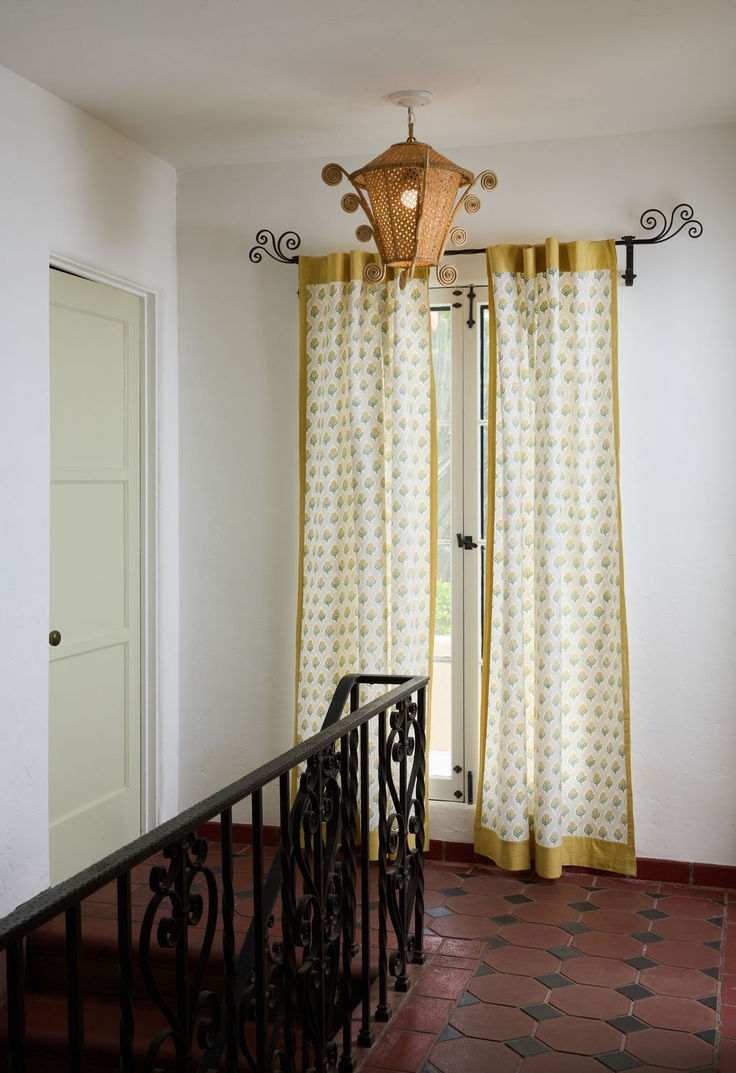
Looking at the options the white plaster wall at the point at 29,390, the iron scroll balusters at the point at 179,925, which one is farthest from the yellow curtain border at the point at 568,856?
the iron scroll balusters at the point at 179,925

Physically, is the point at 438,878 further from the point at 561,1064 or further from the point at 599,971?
the point at 561,1064

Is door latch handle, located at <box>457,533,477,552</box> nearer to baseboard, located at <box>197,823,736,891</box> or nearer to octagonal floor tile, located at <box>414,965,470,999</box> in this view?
baseboard, located at <box>197,823,736,891</box>

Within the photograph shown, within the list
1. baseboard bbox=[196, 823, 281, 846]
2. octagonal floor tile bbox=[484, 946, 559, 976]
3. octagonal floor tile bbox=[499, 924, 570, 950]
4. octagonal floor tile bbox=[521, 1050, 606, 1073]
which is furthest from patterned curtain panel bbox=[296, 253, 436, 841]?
octagonal floor tile bbox=[521, 1050, 606, 1073]

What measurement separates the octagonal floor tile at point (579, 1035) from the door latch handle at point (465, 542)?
1843 millimetres

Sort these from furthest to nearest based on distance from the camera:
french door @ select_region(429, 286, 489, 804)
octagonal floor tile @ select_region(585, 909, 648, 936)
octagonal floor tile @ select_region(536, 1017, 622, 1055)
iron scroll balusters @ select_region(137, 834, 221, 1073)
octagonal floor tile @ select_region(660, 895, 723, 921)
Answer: french door @ select_region(429, 286, 489, 804), octagonal floor tile @ select_region(660, 895, 723, 921), octagonal floor tile @ select_region(585, 909, 648, 936), octagonal floor tile @ select_region(536, 1017, 622, 1055), iron scroll balusters @ select_region(137, 834, 221, 1073)

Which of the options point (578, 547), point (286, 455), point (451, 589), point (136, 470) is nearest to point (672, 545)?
point (578, 547)

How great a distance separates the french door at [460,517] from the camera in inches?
163

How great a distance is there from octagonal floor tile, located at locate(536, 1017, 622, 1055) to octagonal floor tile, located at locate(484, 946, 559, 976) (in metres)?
0.31

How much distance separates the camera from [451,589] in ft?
13.8

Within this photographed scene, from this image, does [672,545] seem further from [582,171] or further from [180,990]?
[180,990]

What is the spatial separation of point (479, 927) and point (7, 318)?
8.30ft

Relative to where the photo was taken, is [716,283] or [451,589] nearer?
[716,283]

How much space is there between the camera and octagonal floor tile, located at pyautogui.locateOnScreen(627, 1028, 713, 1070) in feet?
8.55

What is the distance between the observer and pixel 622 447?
3.95m
